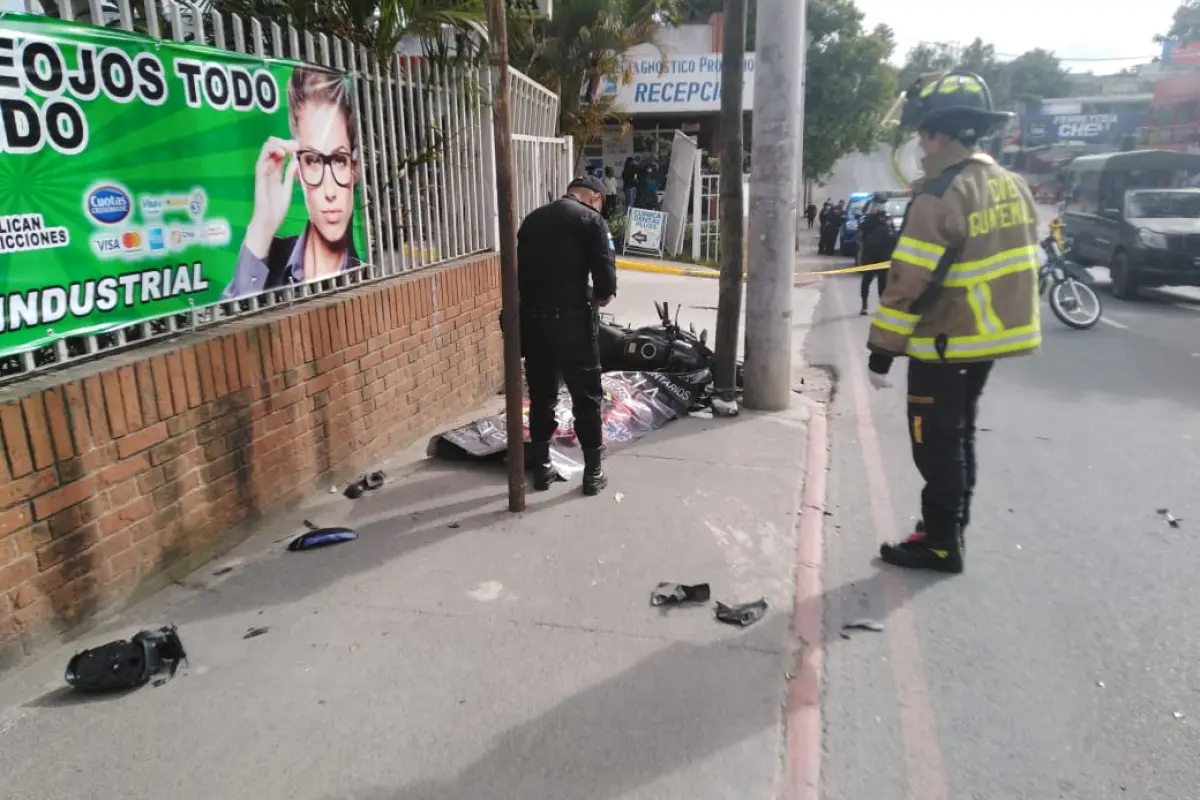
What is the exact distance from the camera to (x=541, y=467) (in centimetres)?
500

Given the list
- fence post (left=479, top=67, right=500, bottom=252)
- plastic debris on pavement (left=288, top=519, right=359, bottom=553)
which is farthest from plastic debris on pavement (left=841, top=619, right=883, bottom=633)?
fence post (left=479, top=67, right=500, bottom=252)

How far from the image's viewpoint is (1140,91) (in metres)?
81.4

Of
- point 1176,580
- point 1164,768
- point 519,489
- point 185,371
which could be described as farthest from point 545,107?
point 1164,768

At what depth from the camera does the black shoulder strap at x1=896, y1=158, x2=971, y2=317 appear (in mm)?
3697

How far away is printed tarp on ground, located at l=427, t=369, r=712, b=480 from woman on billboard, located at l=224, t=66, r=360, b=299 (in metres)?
1.28

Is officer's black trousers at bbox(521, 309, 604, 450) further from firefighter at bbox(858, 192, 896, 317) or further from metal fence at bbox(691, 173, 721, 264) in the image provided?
metal fence at bbox(691, 173, 721, 264)

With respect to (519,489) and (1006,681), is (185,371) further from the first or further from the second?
(1006,681)

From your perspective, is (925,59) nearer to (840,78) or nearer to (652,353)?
(840,78)

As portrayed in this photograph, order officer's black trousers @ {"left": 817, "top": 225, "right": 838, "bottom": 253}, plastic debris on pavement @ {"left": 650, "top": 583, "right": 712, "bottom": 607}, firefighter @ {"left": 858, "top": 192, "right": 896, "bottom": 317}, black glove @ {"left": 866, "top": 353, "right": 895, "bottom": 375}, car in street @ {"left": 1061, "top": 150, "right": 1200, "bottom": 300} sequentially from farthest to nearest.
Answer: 1. officer's black trousers @ {"left": 817, "top": 225, "right": 838, "bottom": 253}
2. car in street @ {"left": 1061, "top": 150, "right": 1200, "bottom": 300}
3. firefighter @ {"left": 858, "top": 192, "right": 896, "bottom": 317}
4. black glove @ {"left": 866, "top": 353, "right": 895, "bottom": 375}
5. plastic debris on pavement @ {"left": 650, "top": 583, "right": 712, "bottom": 607}

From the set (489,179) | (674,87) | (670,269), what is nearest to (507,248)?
(489,179)

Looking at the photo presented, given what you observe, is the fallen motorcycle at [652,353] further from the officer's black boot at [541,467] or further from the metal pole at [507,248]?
the metal pole at [507,248]

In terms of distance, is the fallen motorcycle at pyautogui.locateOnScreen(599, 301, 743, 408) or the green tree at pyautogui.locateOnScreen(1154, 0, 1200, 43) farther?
the green tree at pyautogui.locateOnScreen(1154, 0, 1200, 43)

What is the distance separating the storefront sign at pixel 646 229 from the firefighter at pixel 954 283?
15.4 metres

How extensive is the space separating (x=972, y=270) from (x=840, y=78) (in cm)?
2914
